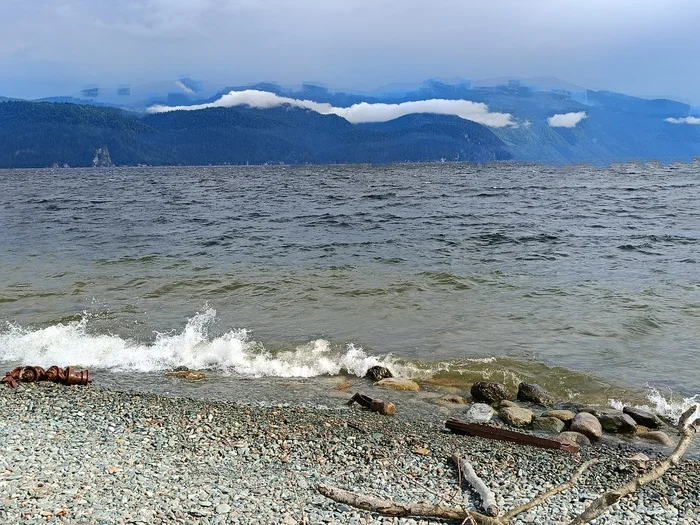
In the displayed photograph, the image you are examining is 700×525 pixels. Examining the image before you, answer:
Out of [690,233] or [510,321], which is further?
[690,233]

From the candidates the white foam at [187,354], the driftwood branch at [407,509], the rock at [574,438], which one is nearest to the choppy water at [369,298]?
the white foam at [187,354]

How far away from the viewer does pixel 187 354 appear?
12.9 metres

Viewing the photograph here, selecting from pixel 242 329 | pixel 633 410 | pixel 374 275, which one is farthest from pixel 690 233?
pixel 242 329

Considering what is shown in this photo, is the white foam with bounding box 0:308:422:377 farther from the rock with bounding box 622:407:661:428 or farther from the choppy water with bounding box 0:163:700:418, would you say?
the rock with bounding box 622:407:661:428

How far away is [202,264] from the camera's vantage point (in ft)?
76.1

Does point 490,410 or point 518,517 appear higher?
point 518,517

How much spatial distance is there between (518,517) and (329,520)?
2.06 m

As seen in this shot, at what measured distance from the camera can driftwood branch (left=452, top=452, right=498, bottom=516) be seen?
19.0 ft

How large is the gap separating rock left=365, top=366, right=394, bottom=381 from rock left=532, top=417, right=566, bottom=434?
11.1 ft

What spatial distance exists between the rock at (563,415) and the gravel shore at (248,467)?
3.21ft

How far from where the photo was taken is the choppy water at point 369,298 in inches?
486

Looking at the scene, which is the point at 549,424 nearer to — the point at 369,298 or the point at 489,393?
the point at 489,393

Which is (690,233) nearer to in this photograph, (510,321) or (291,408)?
(510,321)

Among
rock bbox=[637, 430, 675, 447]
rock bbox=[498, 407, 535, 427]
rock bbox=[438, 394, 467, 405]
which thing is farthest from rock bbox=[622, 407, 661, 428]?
Answer: rock bbox=[438, 394, 467, 405]
